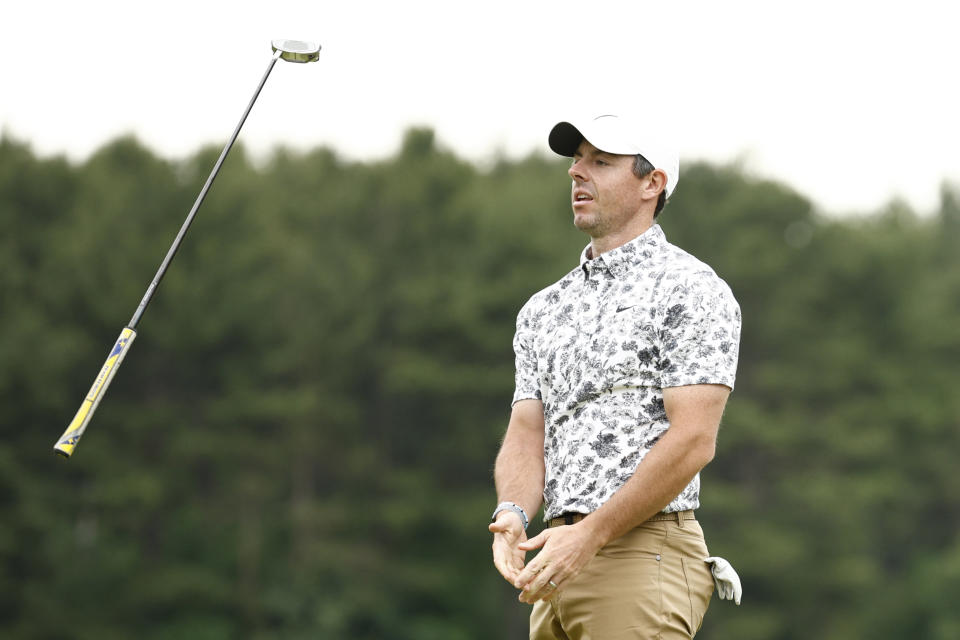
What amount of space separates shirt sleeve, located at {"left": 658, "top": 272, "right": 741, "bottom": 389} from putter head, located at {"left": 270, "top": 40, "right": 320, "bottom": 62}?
131 cm

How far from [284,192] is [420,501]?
7885mm

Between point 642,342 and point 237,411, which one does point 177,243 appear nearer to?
point 642,342

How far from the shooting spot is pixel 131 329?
3.64 metres

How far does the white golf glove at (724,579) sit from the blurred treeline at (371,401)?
23892 millimetres

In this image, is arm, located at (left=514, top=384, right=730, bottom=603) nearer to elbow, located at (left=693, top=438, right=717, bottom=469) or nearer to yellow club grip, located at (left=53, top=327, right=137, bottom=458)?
elbow, located at (left=693, top=438, right=717, bottom=469)

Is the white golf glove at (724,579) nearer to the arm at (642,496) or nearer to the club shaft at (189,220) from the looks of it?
the arm at (642,496)

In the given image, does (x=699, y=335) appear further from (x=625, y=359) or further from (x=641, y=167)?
(x=641, y=167)

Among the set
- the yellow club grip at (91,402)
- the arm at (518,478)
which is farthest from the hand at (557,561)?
the yellow club grip at (91,402)

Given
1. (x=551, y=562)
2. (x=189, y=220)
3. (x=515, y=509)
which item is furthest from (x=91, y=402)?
(x=551, y=562)

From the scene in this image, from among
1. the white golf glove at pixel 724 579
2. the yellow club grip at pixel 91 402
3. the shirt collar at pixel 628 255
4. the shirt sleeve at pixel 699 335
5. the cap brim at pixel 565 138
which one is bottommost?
the yellow club grip at pixel 91 402

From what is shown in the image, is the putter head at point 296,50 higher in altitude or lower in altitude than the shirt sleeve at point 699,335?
higher

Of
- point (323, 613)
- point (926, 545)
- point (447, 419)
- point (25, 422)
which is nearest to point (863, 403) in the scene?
point (926, 545)

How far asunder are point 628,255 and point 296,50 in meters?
1.16

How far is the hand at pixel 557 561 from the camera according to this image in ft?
10.7
